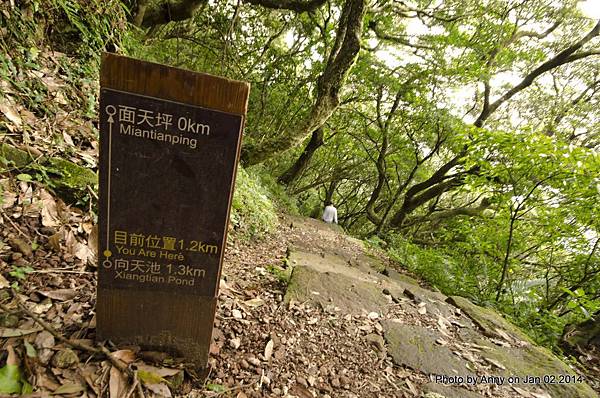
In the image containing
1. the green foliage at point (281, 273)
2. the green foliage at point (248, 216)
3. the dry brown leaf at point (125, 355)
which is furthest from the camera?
the green foliage at point (248, 216)

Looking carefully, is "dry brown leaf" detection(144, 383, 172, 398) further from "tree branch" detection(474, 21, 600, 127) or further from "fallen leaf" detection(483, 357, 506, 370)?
"tree branch" detection(474, 21, 600, 127)

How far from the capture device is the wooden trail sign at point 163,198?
56.9 inches

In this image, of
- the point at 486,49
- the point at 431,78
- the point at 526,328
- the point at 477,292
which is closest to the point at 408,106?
the point at 431,78

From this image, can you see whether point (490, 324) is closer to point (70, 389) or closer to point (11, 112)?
point (70, 389)

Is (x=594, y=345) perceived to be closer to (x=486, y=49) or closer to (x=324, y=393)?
(x=324, y=393)

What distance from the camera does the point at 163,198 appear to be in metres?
1.61

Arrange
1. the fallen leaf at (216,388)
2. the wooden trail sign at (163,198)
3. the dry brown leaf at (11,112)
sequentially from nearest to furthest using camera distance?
the wooden trail sign at (163,198) → the fallen leaf at (216,388) → the dry brown leaf at (11,112)

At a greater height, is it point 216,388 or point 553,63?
point 553,63

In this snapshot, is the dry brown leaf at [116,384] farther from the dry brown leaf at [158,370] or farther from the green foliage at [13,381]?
the green foliage at [13,381]

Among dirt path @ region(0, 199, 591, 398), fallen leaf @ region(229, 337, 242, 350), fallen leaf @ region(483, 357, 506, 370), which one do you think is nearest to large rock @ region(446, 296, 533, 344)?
dirt path @ region(0, 199, 591, 398)

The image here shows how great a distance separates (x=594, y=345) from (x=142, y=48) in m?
8.36

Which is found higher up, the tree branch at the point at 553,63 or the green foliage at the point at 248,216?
the tree branch at the point at 553,63

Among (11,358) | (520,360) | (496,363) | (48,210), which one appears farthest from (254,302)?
(520,360)

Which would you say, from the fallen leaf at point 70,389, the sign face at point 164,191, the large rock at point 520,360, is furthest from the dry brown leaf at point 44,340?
the large rock at point 520,360
